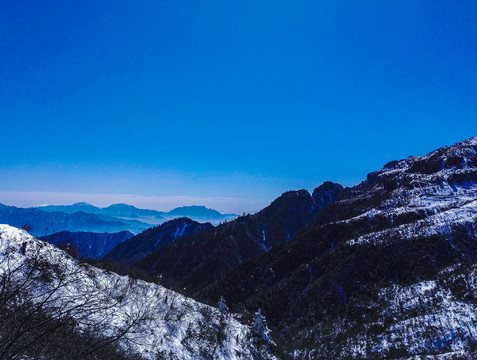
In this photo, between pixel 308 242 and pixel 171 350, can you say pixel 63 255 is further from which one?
pixel 308 242

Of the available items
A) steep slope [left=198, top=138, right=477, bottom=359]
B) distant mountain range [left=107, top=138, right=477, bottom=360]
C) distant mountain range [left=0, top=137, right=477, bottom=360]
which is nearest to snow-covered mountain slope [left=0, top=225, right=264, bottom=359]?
distant mountain range [left=0, top=137, right=477, bottom=360]

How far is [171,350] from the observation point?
64.3 feet

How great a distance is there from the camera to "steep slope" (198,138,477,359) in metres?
50.2

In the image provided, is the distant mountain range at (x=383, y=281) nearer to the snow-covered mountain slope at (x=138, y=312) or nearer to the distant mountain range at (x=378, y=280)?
the distant mountain range at (x=378, y=280)

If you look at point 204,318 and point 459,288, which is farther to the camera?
point 459,288

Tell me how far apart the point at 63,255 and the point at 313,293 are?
254 ft

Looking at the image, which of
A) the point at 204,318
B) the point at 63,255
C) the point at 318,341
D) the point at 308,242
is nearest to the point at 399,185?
the point at 308,242

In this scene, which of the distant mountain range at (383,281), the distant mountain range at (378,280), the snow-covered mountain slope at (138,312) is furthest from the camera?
the distant mountain range at (383,281)

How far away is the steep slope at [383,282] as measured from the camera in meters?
50.2

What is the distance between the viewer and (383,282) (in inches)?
2965

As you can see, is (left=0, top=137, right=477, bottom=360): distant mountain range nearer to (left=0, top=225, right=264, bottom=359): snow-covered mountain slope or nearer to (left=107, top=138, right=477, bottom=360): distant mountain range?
(left=107, top=138, right=477, bottom=360): distant mountain range

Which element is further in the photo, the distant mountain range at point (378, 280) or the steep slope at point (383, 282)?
the steep slope at point (383, 282)

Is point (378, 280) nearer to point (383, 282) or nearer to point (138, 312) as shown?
point (383, 282)

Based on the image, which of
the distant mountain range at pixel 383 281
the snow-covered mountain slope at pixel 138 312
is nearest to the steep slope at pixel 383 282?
the distant mountain range at pixel 383 281
